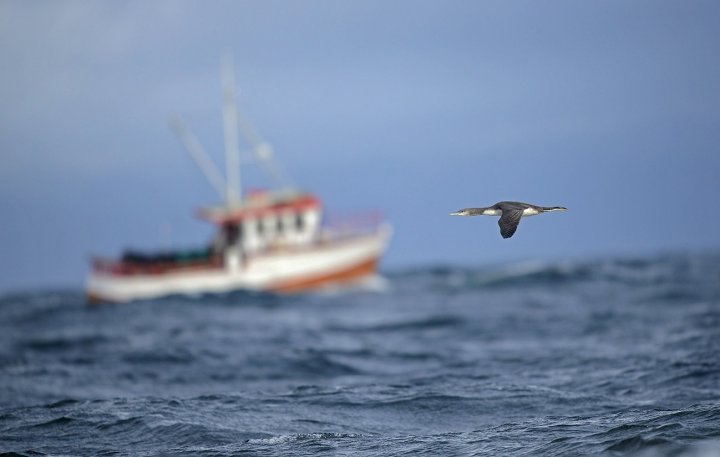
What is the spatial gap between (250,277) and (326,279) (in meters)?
3.99

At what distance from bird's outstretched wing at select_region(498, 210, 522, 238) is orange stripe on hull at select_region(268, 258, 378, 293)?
36.1 meters

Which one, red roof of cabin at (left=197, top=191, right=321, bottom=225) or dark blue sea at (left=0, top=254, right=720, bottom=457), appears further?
red roof of cabin at (left=197, top=191, right=321, bottom=225)

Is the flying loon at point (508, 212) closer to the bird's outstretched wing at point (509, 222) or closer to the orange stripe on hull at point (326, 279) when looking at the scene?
the bird's outstretched wing at point (509, 222)

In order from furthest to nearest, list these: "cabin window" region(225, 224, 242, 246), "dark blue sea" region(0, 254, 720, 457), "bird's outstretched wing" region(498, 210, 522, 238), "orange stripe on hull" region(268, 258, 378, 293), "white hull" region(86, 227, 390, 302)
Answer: "cabin window" region(225, 224, 242, 246) < "orange stripe on hull" region(268, 258, 378, 293) < "white hull" region(86, 227, 390, 302) < "dark blue sea" region(0, 254, 720, 457) < "bird's outstretched wing" region(498, 210, 522, 238)

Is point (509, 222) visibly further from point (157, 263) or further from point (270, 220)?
point (157, 263)

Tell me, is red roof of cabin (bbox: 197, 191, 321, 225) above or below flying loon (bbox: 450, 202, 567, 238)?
above

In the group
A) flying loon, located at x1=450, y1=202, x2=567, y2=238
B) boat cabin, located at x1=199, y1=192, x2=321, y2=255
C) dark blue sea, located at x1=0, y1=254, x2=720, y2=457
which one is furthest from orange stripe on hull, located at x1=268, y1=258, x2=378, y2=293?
flying loon, located at x1=450, y1=202, x2=567, y2=238

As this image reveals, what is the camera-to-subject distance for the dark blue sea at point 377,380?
12.6 metres

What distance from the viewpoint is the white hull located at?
4672 cm

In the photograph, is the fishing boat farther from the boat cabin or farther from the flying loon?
the flying loon

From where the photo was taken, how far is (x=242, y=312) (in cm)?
3694

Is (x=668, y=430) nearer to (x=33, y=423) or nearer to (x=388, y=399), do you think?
(x=388, y=399)

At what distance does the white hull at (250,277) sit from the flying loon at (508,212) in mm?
34689

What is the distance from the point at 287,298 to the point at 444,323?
1469 centimetres
